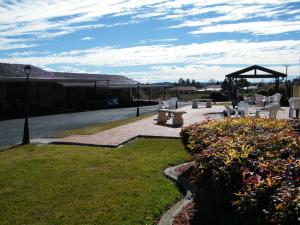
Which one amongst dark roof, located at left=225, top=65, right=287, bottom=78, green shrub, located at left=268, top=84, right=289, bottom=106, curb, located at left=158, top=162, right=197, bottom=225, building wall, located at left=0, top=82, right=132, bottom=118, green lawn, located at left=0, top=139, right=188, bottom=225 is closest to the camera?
curb, located at left=158, top=162, right=197, bottom=225

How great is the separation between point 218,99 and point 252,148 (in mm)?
42285

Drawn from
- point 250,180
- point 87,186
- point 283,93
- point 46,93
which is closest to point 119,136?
point 87,186

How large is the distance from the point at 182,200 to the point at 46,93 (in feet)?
91.2

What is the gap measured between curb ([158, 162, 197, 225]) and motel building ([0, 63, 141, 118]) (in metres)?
A: 19.2

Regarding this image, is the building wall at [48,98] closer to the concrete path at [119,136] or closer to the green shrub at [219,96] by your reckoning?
the green shrub at [219,96]

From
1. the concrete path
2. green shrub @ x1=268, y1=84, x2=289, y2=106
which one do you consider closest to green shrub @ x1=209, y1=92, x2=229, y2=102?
green shrub @ x1=268, y1=84, x2=289, y2=106

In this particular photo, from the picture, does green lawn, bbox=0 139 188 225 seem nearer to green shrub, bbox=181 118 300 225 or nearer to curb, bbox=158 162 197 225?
curb, bbox=158 162 197 225

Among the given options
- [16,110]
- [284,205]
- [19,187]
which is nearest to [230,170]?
[284,205]

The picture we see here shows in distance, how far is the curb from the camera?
5.59 m

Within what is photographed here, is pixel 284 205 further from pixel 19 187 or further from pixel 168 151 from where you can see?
pixel 168 151

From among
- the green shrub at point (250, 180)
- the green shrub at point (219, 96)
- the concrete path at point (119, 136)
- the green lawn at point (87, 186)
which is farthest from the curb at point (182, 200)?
the green shrub at point (219, 96)

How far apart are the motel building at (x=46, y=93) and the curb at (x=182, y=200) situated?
1922 centimetres

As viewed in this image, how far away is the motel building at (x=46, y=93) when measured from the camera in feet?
93.4

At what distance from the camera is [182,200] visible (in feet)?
21.3
